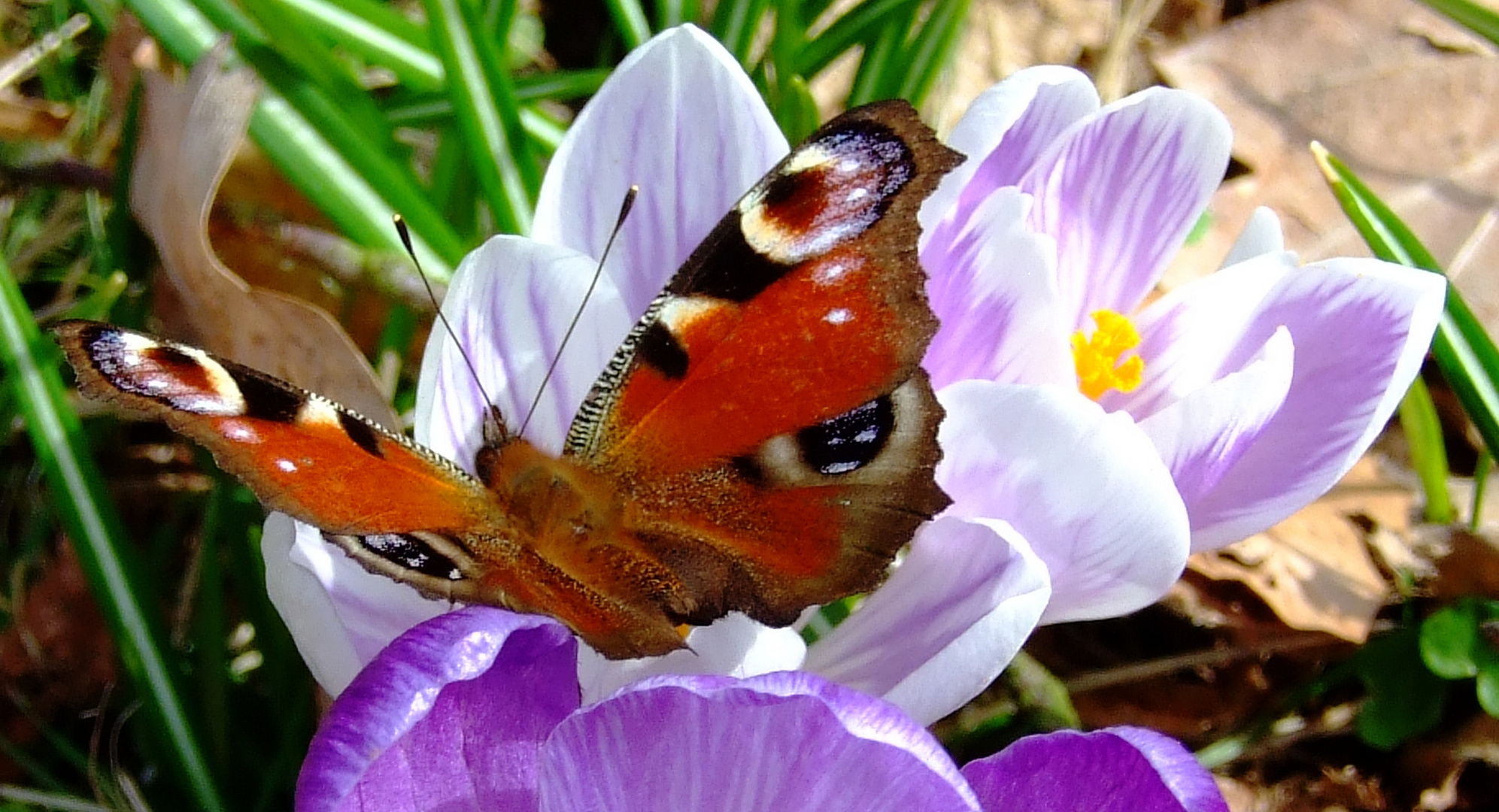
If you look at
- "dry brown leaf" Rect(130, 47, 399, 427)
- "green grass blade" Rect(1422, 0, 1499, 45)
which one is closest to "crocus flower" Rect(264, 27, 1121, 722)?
"dry brown leaf" Rect(130, 47, 399, 427)

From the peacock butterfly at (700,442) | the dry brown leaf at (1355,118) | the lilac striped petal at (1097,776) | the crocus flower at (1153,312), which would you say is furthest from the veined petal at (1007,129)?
the dry brown leaf at (1355,118)

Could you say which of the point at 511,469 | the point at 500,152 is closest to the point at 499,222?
the point at 500,152

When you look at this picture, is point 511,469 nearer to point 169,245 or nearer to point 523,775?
point 523,775

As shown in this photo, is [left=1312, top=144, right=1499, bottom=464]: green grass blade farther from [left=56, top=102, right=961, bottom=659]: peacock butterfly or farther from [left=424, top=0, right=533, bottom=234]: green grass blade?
[left=424, top=0, right=533, bottom=234]: green grass blade

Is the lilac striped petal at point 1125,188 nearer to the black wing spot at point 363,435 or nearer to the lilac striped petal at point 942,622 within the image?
the lilac striped petal at point 942,622

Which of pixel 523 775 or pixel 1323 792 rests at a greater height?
pixel 523 775
